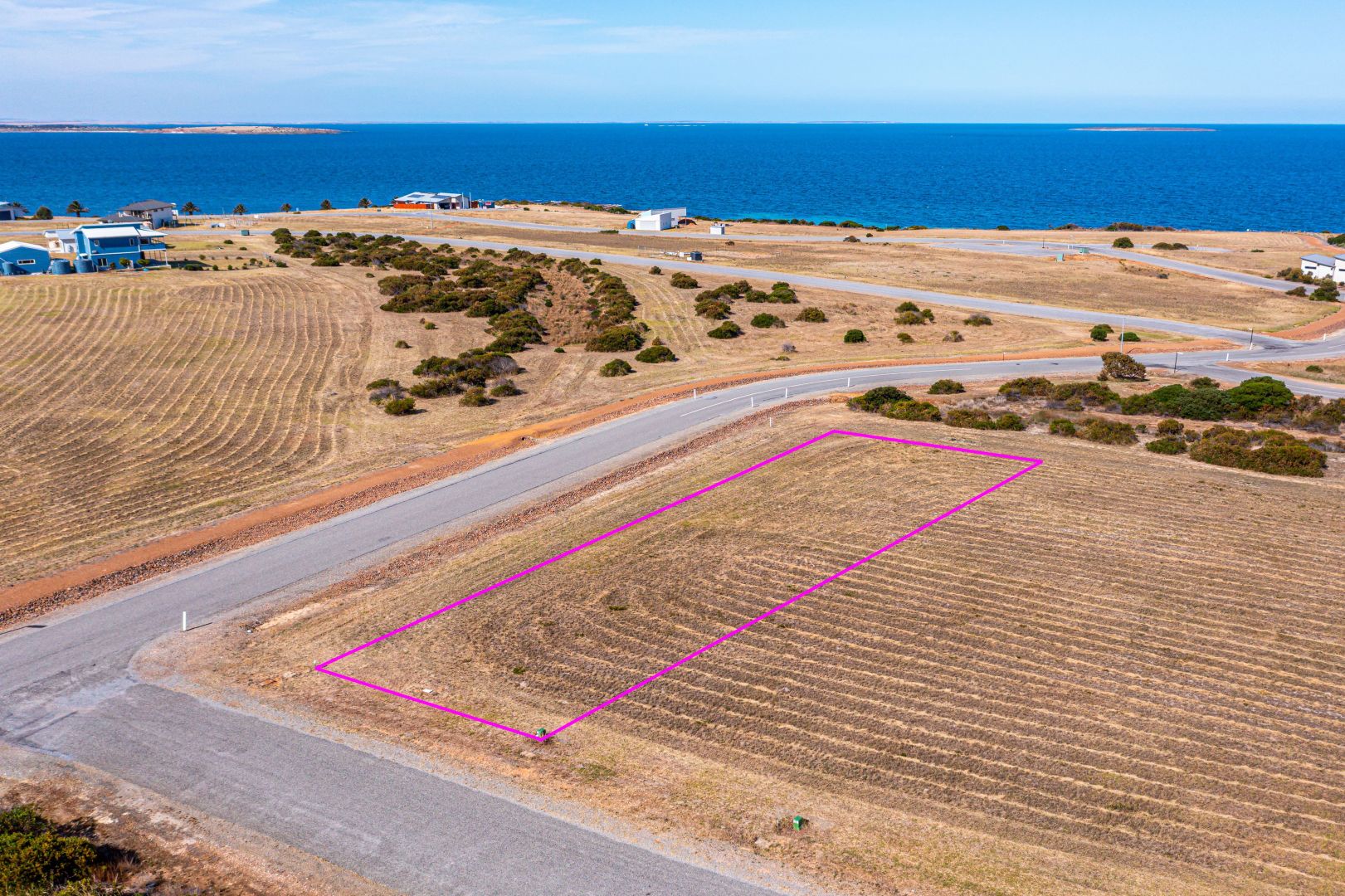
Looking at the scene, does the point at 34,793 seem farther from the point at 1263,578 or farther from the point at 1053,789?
the point at 1263,578

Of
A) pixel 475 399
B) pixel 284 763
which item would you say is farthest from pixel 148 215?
pixel 284 763

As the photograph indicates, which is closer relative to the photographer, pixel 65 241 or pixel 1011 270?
pixel 65 241

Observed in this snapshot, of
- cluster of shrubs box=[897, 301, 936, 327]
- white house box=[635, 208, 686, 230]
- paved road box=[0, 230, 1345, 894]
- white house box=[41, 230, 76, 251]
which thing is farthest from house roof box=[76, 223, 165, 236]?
cluster of shrubs box=[897, 301, 936, 327]

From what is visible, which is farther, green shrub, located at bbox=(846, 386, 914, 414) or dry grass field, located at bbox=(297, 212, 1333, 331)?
dry grass field, located at bbox=(297, 212, 1333, 331)

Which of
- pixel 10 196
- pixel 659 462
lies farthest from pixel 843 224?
pixel 10 196

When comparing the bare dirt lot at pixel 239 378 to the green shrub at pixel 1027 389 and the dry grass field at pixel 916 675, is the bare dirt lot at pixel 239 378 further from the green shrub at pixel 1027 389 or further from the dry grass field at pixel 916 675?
the dry grass field at pixel 916 675

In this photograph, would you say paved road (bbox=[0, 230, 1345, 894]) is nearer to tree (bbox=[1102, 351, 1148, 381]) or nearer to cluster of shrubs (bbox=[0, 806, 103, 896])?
cluster of shrubs (bbox=[0, 806, 103, 896])

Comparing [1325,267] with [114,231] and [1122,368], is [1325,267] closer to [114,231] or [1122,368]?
[1122,368]
